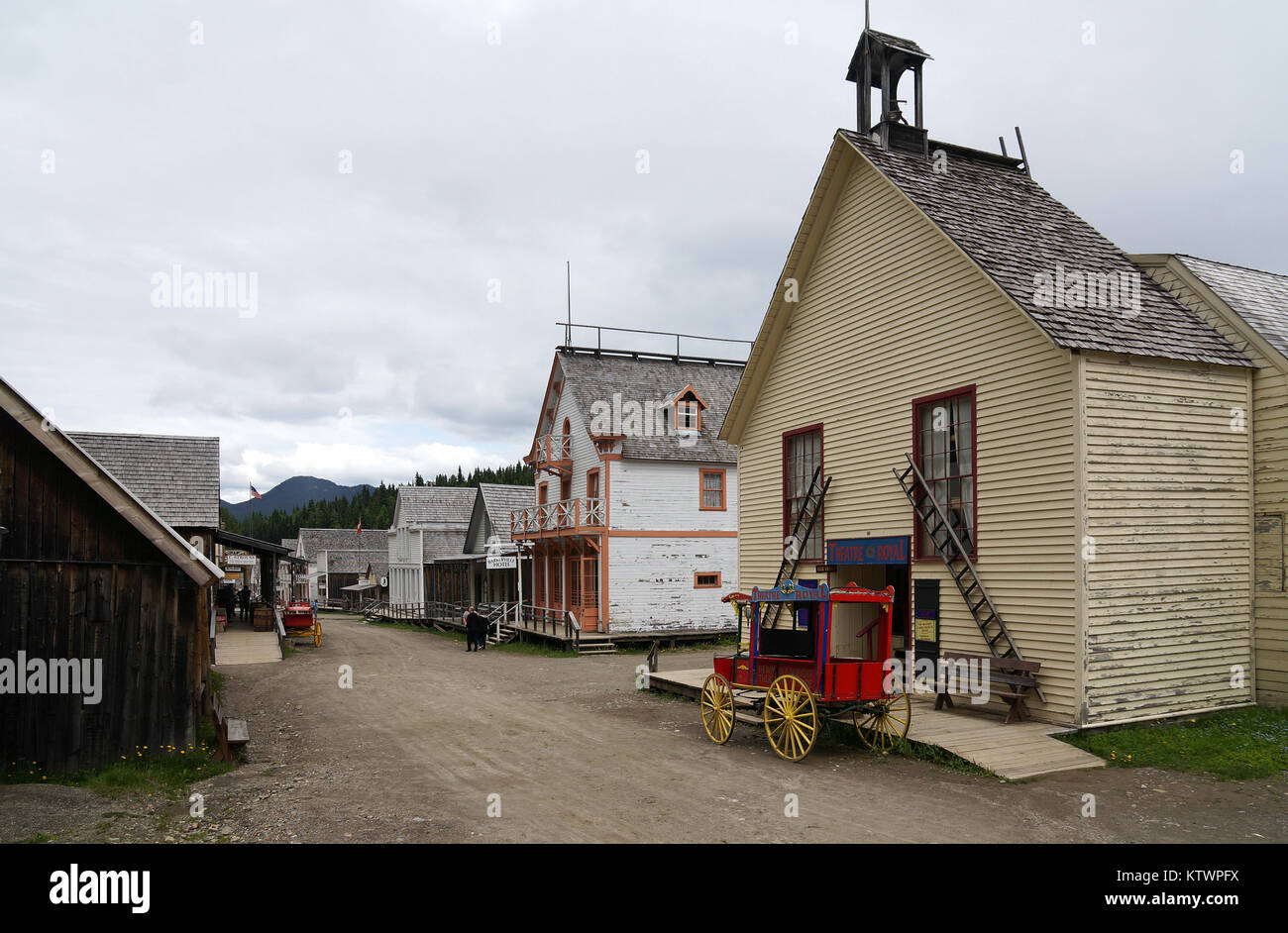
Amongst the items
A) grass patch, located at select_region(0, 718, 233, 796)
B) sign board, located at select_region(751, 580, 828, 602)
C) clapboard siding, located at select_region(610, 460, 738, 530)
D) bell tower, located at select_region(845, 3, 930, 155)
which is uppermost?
bell tower, located at select_region(845, 3, 930, 155)

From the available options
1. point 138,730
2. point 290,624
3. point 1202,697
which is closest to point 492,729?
point 138,730

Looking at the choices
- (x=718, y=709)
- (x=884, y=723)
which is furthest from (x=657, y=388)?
(x=884, y=723)

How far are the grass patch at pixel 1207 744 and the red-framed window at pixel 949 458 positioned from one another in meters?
3.29

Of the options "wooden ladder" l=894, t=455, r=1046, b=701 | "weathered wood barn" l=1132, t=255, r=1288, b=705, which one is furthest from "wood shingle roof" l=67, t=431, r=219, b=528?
"weathered wood barn" l=1132, t=255, r=1288, b=705

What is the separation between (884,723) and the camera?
1243 centimetres

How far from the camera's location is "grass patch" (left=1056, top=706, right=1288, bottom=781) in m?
10.7

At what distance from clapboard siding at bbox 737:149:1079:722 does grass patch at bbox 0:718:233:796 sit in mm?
10847

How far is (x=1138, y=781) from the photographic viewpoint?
33.8ft

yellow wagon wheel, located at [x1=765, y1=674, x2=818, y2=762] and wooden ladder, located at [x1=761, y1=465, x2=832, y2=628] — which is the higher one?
wooden ladder, located at [x1=761, y1=465, x2=832, y2=628]

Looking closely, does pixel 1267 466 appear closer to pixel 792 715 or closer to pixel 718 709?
pixel 792 715

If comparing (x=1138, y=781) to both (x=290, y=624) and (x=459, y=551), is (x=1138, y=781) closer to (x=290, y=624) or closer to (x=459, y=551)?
(x=290, y=624)

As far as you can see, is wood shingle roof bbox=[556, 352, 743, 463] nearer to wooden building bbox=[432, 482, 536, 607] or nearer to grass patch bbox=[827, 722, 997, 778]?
wooden building bbox=[432, 482, 536, 607]

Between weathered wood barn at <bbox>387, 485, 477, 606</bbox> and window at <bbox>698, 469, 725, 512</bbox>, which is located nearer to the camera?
window at <bbox>698, 469, 725, 512</bbox>

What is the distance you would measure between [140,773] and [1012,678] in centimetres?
1139
